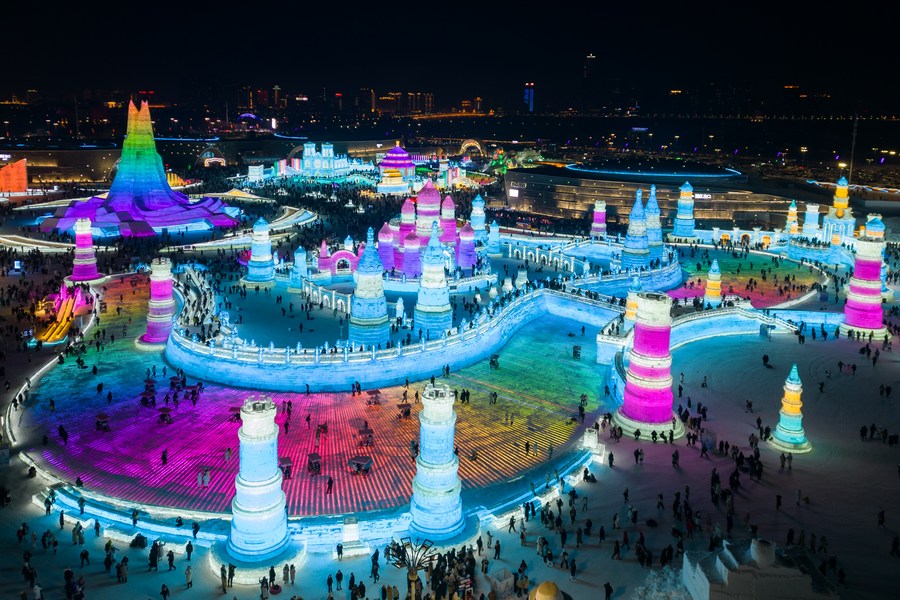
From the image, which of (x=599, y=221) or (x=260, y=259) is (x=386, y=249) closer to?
(x=260, y=259)

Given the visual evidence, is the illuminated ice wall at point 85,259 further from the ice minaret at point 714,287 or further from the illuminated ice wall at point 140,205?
the ice minaret at point 714,287

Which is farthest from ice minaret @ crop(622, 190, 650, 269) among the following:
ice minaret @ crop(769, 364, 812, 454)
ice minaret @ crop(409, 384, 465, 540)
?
ice minaret @ crop(409, 384, 465, 540)

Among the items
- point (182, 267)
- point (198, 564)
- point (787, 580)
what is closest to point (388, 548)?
point (198, 564)

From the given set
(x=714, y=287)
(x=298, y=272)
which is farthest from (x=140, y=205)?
(x=714, y=287)

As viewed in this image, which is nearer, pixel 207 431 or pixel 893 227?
pixel 207 431

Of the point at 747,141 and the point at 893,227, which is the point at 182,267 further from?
the point at 747,141

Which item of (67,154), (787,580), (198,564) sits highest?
(67,154)
